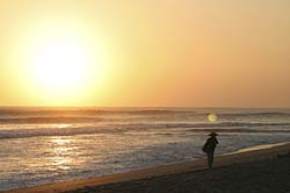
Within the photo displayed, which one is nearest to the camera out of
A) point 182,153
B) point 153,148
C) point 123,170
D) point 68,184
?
point 68,184

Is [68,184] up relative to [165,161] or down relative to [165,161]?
down

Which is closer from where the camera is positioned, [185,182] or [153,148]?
[185,182]

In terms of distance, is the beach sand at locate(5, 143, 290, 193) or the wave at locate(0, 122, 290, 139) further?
the wave at locate(0, 122, 290, 139)

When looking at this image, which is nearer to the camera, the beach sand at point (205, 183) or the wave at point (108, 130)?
the beach sand at point (205, 183)

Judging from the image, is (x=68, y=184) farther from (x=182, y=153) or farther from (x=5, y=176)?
(x=182, y=153)

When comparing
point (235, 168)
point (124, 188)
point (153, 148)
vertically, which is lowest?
point (124, 188)

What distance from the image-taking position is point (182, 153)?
3588 cm

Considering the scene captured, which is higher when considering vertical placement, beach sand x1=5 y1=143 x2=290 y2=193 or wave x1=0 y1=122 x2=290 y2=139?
wave x1=0 y1=122 x2=290 y2=139

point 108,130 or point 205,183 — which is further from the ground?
point 108,130

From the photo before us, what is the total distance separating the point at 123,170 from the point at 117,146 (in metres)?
14.0

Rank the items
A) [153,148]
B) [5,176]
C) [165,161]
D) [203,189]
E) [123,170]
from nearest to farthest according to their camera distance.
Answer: [203,189], [5,176], [123,170], [165,161], [153,148]

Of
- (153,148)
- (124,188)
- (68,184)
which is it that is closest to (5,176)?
(68,184)

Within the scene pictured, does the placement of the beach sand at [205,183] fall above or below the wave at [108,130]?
below

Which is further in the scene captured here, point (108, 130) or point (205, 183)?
point (108, 130)
